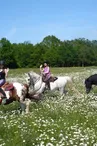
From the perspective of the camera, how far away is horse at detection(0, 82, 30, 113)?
1383 cm

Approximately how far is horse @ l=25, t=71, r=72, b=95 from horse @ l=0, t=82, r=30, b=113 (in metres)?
1.38

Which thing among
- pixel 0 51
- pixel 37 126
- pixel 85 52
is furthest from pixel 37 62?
pixel 37 126

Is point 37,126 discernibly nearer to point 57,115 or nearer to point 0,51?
point 57,115

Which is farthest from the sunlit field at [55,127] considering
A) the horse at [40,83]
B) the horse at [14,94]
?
the horse at [40,83]

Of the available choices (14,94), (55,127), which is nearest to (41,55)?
(14,94)

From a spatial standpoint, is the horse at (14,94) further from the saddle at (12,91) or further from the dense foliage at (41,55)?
the dense foliage at (41,55)

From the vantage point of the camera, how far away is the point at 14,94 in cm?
1395

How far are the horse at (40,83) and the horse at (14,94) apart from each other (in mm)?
1379

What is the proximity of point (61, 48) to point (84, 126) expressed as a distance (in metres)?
121

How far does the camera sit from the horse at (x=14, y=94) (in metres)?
13.8

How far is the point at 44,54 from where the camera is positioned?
121500 mm

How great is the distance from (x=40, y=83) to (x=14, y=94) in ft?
9.95

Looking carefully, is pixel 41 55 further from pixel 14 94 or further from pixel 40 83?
pixel 14 94

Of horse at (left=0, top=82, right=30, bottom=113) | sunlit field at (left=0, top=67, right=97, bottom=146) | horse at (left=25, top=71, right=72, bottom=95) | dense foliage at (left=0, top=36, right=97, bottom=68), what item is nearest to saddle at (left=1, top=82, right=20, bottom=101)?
horse at (left=0, top=82, right=30, bottom=113)
